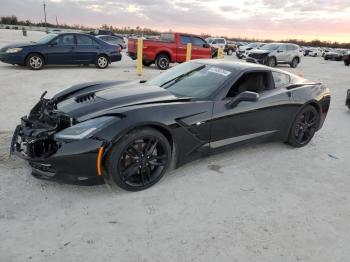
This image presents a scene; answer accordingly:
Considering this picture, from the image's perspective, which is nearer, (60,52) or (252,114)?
(252,114)

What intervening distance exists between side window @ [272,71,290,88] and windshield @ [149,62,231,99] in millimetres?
905

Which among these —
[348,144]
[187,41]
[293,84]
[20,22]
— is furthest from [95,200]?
[20,22]

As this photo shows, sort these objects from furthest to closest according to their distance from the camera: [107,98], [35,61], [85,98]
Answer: [35,61], [85,98], [107,98]

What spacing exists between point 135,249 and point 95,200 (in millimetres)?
863

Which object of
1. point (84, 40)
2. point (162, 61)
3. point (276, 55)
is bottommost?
point (162, 61)

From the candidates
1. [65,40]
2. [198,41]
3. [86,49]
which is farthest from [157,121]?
[198,41]

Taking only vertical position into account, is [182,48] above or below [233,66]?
above

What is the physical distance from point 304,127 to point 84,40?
10.1m

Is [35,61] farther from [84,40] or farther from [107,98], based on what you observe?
[107,98]

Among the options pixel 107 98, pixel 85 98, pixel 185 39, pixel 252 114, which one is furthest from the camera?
pixel 185 39

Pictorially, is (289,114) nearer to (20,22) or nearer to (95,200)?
(95,200)

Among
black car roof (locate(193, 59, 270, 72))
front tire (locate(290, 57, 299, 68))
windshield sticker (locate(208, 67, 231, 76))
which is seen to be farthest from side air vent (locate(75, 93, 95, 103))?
front tire (locate(290, 57, 299, 68))

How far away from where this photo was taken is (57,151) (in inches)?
122

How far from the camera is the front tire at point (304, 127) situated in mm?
4996
